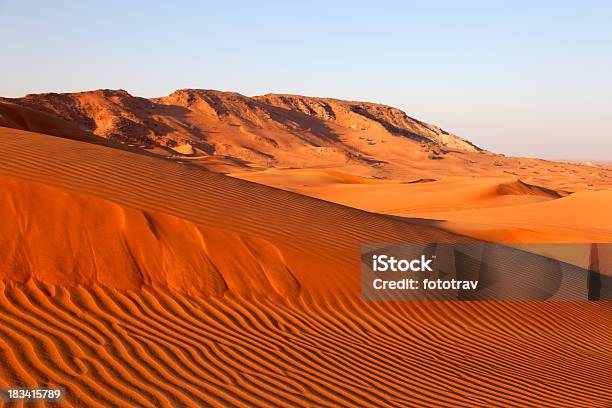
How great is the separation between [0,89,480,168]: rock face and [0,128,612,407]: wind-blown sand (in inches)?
1366

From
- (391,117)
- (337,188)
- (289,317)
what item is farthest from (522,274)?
(391,117)

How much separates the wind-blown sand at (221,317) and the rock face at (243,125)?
34704 millimetres

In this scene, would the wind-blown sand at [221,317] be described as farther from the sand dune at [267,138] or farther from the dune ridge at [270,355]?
the sand dune at [267,138]

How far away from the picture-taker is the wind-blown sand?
4.80 metres

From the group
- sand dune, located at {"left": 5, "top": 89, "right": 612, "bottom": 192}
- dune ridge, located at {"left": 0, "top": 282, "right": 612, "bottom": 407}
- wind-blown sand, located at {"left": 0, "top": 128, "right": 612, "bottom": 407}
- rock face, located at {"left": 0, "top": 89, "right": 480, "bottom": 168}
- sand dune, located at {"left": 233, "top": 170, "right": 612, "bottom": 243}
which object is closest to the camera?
dune ridge, located at {"left": 0, "top": 282, "right": 612, "bottom": 407}

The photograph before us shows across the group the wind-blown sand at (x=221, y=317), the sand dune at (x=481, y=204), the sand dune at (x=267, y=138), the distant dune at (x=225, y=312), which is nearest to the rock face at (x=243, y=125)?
the sand dune at (x=267, y=138)

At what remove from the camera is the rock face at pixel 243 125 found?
50.2 m

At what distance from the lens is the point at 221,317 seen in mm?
6262

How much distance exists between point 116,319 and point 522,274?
770 cm

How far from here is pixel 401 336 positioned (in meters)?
6.98

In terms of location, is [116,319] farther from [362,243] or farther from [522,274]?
[522,274]

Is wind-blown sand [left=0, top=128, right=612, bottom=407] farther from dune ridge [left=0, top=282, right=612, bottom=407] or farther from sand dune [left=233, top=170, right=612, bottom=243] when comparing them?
sand dune [left=233, top=170, right=612, bottom=243]

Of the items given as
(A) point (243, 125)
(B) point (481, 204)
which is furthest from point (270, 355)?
(A) point (243, 125)

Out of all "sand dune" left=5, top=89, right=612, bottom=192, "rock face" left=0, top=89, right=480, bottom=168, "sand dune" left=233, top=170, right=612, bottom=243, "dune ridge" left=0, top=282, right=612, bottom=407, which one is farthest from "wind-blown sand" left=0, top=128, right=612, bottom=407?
"rock face" left=0, top=89, right=480, bottom=168
